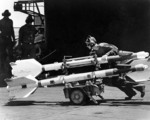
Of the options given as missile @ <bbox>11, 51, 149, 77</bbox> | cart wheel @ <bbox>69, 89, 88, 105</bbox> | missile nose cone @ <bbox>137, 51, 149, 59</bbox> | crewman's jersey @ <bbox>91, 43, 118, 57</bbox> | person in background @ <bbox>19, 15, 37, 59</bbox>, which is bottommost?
cart wheel @ <bbox>69, 89, 88, 105</bbox>

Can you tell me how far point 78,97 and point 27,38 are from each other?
4528 millimetres

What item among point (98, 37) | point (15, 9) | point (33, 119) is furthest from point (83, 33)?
point (33, 119)

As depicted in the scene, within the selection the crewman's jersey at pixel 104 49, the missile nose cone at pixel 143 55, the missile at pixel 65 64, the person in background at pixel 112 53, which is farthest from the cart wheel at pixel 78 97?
the missile nose cone at pixel 143 55

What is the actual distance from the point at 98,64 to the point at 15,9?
992cm

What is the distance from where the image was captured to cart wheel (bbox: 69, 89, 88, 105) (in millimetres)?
8469

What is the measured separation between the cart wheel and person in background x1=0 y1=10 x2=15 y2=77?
5000 millimetres

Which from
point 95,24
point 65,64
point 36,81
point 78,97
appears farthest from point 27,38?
point 78,97

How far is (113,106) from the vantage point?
8172 mm

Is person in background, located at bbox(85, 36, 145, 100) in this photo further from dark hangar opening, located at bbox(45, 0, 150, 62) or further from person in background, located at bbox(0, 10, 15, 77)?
dark hangar opening, located at bbox(45, 0, 150, 62)

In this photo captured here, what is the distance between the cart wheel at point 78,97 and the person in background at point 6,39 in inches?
197

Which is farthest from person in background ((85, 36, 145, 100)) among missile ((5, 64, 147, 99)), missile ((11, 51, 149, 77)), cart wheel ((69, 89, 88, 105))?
cart wheel ((69, 89, 88, 105))

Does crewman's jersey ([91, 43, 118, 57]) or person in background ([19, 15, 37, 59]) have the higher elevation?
person in background ([19, 15, 37, 59])

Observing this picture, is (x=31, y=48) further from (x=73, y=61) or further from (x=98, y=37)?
(x=73, y=61)

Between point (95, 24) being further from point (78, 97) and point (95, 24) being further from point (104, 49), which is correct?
point (78, 97)
